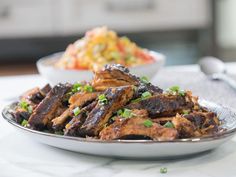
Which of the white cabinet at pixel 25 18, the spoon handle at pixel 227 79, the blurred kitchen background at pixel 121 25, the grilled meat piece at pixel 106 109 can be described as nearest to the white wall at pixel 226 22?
the blurred kitchen background at pixel 121 25

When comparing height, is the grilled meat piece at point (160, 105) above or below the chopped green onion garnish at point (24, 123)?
above

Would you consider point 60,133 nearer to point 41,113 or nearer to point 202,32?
point 41,113

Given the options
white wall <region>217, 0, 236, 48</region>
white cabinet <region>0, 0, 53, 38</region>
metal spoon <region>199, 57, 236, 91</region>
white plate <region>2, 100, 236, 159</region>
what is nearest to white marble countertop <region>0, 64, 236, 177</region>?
white plate <region>2, 100, 236, 159</region>

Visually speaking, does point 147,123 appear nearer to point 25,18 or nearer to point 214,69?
point 214,69

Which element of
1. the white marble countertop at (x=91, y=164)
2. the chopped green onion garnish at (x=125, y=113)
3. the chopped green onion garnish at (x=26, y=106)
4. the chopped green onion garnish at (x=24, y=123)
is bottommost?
the white marble countertop at (x=91, y=164)

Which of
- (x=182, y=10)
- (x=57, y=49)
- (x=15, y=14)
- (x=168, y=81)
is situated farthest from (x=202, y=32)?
(x=168, y=81)

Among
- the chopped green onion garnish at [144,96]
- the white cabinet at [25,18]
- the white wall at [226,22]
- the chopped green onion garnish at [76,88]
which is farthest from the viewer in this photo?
the white wall at [226,22]

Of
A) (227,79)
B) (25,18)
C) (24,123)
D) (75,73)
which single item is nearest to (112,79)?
(24,123)

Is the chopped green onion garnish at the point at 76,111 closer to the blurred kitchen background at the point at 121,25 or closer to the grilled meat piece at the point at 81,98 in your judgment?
the grilled meat piece at the point at 81,98
